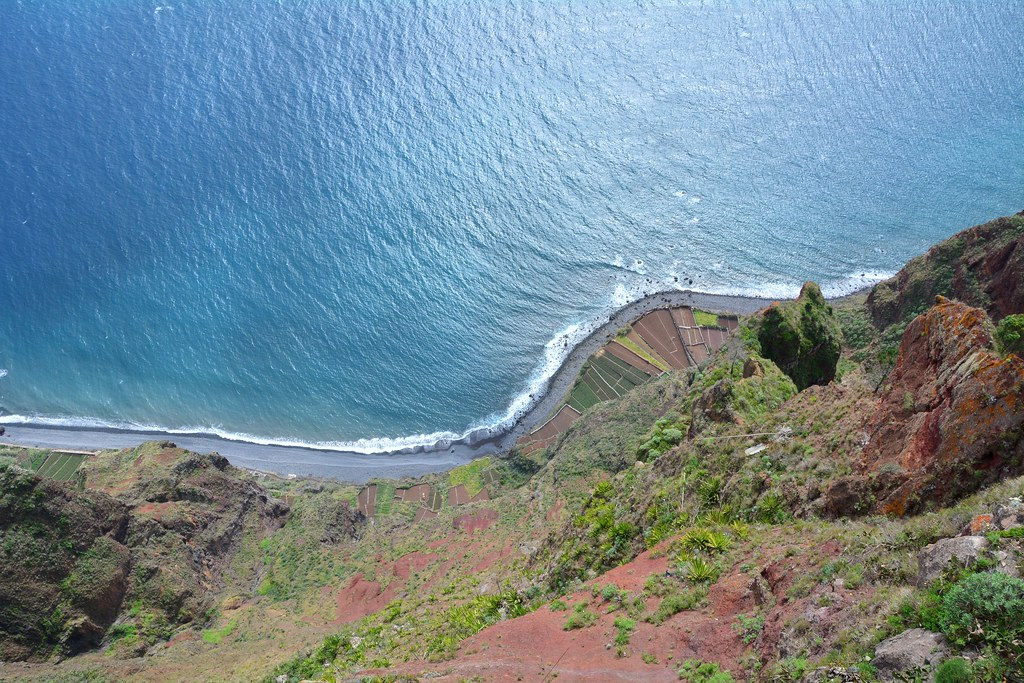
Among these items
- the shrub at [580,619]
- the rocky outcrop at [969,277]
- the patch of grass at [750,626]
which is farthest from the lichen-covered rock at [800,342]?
the patch of grass at [750,626]

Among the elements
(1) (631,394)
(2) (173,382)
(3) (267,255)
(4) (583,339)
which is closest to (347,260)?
(3) (267,255)

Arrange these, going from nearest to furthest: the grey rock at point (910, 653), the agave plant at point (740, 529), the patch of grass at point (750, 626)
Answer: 1. the grey rock at point (910, 653)
2. the patch of grass at point (750, 626)
3. the agave plant at point (740, 529)

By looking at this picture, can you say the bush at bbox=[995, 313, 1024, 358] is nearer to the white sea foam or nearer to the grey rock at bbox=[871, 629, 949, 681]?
the grey rock at bbox=[871, 629, 949, 681]

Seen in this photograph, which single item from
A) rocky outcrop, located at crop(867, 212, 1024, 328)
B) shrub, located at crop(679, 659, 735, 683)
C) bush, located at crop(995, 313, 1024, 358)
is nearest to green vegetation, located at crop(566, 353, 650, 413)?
rocky outcrop, located at crop(867, 212, 1024, 328)

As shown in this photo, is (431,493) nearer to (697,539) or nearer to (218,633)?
(218,633)

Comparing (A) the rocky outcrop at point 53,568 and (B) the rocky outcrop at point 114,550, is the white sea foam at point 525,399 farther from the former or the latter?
(A) the rocky outcrop at point 53,568

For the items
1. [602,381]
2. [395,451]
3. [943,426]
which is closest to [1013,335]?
[943,426]

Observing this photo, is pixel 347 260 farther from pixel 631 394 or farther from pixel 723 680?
pixel 723 680
